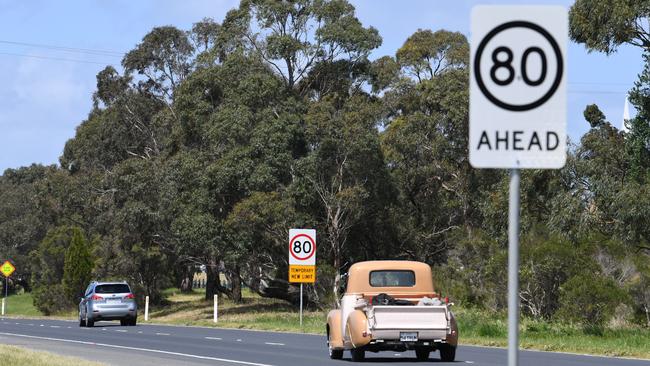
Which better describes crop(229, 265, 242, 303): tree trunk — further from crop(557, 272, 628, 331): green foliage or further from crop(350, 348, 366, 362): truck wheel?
crop(350, 348, 366, 362): truck wheel

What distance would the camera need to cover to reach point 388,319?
70.5ft

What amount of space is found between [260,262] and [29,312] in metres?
31.5

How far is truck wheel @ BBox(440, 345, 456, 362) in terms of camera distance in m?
22.0

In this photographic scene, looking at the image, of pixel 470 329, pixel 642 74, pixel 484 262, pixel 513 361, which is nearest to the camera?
pixel 513 361

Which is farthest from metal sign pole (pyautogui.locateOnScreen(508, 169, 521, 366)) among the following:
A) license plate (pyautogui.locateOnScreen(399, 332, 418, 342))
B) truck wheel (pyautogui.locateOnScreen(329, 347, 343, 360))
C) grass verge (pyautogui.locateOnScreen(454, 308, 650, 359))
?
grass verge (pyautogui.locateOnScreen(454, 308, 650, 359))

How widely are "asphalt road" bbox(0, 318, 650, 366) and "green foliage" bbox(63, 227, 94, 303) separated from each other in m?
32.6

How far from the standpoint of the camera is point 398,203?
185 feet

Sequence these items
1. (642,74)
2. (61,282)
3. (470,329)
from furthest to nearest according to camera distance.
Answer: (61,282), (642,74), (470,329)

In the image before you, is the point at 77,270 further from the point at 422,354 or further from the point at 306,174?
the point at 422,354

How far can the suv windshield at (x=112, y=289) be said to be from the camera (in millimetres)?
43906

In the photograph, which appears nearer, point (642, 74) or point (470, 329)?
point (470, 329)

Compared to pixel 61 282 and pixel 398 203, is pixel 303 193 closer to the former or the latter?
pixel 398 203

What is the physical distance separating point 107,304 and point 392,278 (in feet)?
71.1

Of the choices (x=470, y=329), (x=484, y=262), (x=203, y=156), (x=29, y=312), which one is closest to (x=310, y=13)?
(x=203, y=156)
